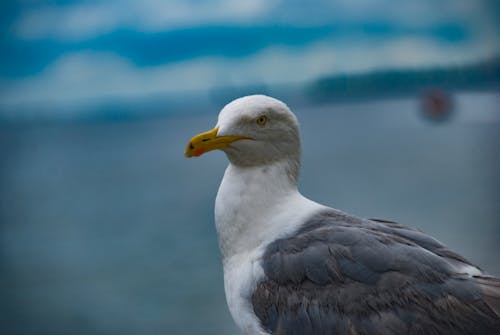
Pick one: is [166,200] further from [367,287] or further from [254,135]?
[367,287]

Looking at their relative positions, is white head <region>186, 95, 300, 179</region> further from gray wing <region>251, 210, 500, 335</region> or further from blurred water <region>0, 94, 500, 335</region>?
blurred water <region>0, 94, 500, 335</region>

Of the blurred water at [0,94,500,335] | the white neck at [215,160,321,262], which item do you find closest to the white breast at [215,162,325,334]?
the white neck at [215,160,321,262]

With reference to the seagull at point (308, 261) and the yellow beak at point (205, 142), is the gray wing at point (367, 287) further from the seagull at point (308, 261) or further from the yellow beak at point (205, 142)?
the yellow beak at point (205, 142)

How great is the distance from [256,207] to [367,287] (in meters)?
0.24

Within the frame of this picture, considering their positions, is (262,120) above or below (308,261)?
above

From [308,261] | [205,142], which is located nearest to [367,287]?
[308,261]

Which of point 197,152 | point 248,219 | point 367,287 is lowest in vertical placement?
point 367,287

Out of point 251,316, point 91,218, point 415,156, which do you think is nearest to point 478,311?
point 251,316

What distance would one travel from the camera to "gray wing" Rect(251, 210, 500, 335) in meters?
1.01

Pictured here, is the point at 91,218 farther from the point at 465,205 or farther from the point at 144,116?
the point at 465,205

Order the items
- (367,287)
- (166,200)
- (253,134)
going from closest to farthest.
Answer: (367,287), (253,134), (166,200)

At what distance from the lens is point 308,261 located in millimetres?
1099

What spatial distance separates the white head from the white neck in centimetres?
2

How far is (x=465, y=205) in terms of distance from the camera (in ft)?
12.1
